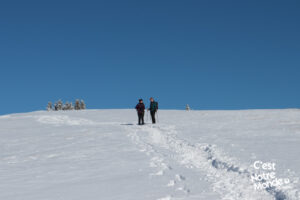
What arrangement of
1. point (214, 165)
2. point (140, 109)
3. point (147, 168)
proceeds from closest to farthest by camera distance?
1. point (147, 168)
2. point (214, 165)
3. point (140, 109)

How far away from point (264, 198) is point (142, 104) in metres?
16.6

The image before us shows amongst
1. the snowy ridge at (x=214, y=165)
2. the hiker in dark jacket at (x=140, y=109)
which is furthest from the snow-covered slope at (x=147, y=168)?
the hiker in dark jacket at (x=140, y=109)

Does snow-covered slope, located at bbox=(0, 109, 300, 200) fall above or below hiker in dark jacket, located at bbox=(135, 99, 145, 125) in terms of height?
below

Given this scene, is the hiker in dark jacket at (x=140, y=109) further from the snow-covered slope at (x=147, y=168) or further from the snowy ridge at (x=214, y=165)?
the snow-covered slope at (x=147, y=168)

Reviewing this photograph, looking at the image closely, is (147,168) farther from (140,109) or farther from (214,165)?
(140,109)

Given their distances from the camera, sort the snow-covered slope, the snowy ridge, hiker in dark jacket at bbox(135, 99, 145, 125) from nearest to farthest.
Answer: the snowy ridge, the snow-covered slope, hiker in dark jacket at bbox(135, 99, 145, 125)

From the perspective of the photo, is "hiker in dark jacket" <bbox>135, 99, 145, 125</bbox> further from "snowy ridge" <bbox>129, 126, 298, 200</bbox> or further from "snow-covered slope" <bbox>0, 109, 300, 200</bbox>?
"snow-covered slope" <bbox>0, 109, 300, 200</bbox>

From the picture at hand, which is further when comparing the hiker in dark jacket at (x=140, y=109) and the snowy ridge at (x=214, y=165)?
the hiker in dark jacket at (x=140, y=109)

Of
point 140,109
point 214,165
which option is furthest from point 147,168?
point 140,109

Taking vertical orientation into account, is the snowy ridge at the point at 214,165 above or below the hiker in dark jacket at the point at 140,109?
below

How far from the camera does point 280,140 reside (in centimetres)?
1286

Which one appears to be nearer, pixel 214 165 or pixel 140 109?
pixel 214 165

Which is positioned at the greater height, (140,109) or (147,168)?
(140,109)

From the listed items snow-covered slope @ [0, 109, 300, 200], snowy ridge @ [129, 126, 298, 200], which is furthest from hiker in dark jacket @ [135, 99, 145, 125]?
snow-covered slope @ [0, 109, 300, 200]
